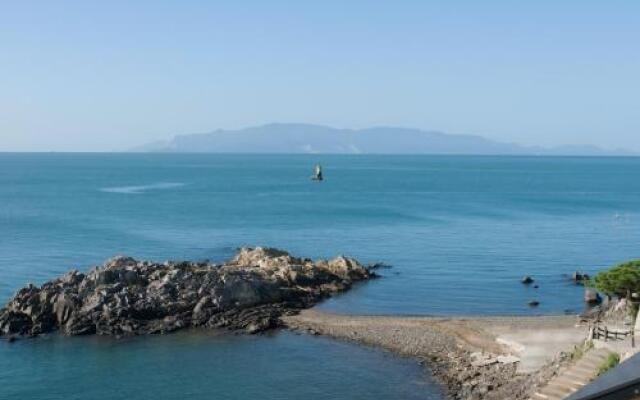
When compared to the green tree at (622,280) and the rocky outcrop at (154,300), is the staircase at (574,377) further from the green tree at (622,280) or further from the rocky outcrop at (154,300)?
the rocky outcrop at (154,300)

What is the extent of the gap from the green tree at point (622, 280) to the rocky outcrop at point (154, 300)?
2016cm

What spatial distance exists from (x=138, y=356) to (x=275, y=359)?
7.94 m

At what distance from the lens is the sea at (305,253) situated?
124 ft

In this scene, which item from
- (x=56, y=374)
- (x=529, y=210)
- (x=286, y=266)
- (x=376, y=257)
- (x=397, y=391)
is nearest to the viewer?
(x=397, y=391)

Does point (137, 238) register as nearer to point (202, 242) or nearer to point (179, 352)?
point (202, 242)

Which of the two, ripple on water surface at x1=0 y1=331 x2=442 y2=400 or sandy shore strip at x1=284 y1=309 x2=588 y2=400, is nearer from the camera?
sandy shore strip at x1=284 y1=309 x2=588 y2=400

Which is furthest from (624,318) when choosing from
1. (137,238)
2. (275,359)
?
(137,238)

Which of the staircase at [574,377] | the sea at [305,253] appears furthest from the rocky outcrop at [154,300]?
the staircase at [574,377]

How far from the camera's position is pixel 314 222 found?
10312 centimetres

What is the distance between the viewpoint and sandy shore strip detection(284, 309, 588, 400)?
34.4m

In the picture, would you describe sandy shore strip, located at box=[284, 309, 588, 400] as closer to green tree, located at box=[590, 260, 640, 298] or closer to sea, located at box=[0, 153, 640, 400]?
sea, located at box=[0, 153, 640, 400]

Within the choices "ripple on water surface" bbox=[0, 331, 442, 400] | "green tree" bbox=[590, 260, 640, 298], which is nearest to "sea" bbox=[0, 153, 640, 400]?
"ripple on water surface" bbox=[0, 331, 442, 400]

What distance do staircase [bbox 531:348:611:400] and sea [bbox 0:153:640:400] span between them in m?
6.83

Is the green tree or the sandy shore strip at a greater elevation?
the green tree
